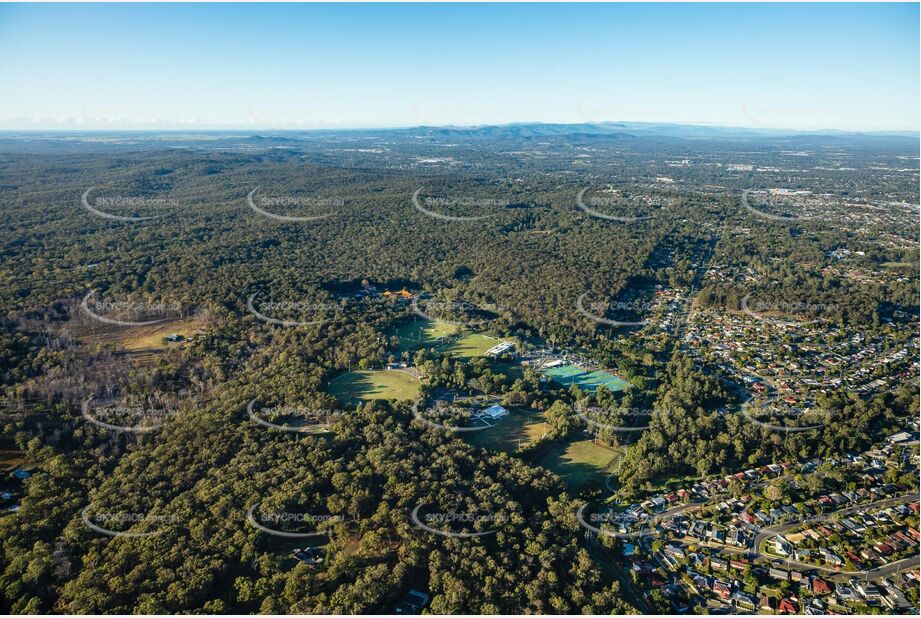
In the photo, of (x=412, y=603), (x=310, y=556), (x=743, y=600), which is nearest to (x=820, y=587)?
(x=743, y=600)

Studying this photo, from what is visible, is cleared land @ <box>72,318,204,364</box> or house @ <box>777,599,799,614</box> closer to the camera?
house @ <box>777,599,799,614</box>

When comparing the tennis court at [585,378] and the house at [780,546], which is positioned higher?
the tennis court at [585,378]

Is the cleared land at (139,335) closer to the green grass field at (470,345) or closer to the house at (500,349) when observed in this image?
the green grass field at (470,345)

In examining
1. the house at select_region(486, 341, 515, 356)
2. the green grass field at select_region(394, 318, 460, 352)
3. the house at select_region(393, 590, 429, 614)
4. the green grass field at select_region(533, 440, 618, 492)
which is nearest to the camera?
the house at select_region(393, 590, 429, 614)

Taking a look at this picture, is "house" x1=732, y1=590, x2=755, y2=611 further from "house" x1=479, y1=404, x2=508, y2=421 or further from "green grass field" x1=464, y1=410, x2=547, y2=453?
"house" x1=479, y1=404, x2=508, y2=421

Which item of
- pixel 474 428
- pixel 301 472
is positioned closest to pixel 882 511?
pixel 474 428

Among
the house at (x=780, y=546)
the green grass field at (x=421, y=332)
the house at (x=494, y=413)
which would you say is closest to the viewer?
the house at (x=780, y=546)

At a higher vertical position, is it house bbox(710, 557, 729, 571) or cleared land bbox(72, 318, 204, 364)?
cleared land bbox(72, 318, 204, 364)

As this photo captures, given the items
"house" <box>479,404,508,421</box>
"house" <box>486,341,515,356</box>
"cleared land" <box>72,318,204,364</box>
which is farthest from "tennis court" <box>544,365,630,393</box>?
"cleared land" <box>72,318,204,364</box>

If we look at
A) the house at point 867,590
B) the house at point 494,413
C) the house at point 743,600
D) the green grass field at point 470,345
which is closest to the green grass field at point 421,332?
the green grass field at point 470,345
